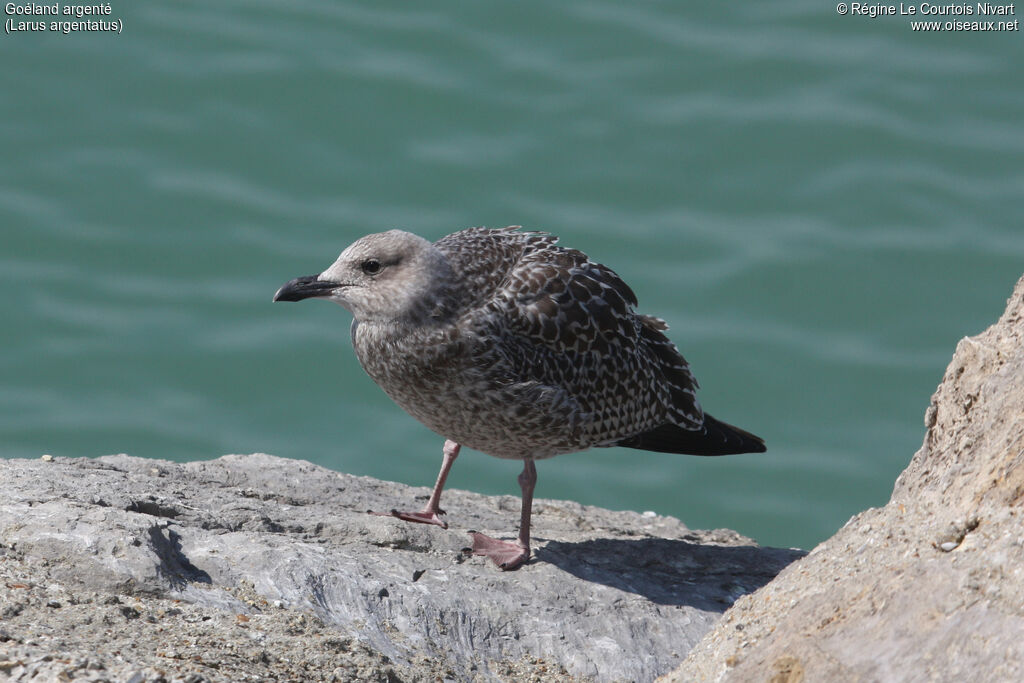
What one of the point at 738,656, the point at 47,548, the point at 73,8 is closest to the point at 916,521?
the point at 738,656

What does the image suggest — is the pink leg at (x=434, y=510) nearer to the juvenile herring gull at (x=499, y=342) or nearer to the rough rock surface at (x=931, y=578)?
the juvenile herring gull at (x=499, y=342)

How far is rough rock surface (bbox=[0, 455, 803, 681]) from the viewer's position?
3.91 m

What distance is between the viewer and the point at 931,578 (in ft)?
11.0

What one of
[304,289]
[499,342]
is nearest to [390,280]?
[304,289]

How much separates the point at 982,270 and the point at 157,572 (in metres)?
7.70

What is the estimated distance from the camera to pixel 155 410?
980 cm

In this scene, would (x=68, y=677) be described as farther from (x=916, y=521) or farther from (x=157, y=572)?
(x=916, y=521)

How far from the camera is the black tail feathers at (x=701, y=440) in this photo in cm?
643

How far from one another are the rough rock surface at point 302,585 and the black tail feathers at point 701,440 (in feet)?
1.50

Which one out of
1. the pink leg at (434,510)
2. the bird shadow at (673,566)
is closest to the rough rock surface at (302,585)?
the bird shadow at (673,566)

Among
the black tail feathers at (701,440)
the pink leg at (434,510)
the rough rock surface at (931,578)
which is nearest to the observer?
the rough rock surface at (931,578)

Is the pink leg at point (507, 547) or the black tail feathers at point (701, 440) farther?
the black tail feathers at point (701, 440)

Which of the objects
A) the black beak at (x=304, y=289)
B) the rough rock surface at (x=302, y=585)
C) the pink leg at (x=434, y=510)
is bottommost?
the rough rock surface at (x=302, y=585)

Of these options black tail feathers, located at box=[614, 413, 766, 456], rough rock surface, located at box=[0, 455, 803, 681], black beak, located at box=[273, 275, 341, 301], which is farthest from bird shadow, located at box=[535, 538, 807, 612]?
black beak, located at box=[273, 275, 341, 301]
